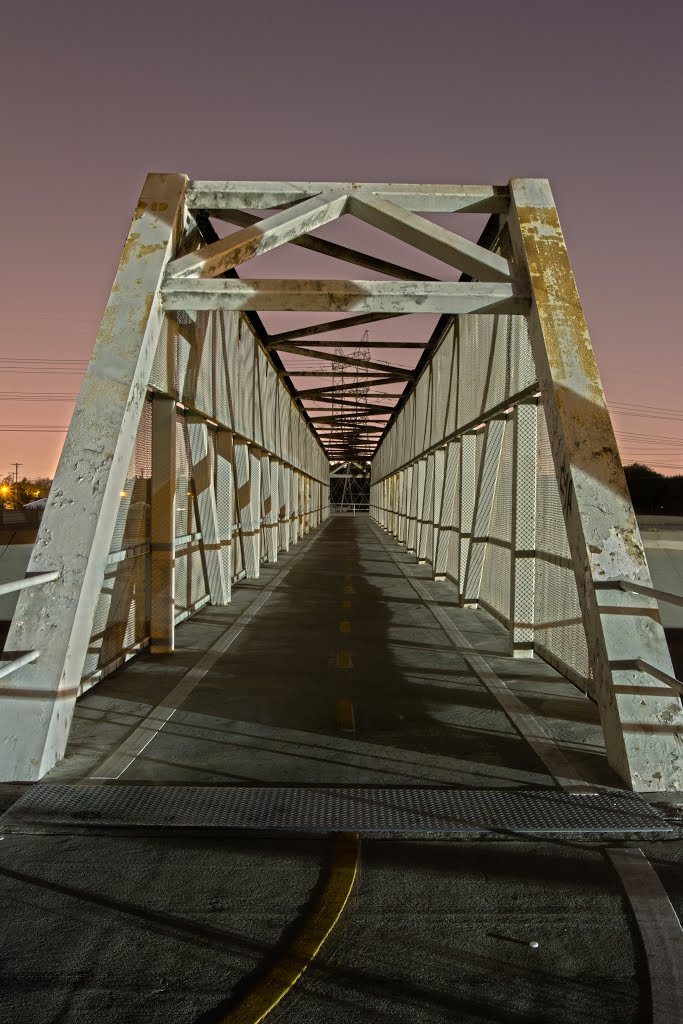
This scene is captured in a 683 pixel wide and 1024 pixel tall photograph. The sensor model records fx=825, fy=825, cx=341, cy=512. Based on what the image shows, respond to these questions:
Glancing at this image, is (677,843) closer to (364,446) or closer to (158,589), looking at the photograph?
(158,589)

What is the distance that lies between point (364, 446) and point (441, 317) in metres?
50.8

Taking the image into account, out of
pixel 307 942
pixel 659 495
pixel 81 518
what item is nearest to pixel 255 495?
pixel 81 518

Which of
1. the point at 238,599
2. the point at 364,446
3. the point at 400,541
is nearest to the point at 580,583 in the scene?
the point at 238,599

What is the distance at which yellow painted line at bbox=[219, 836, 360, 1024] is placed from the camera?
3049mm

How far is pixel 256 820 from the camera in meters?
4.86

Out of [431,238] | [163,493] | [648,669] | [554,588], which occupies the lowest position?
[648,669]

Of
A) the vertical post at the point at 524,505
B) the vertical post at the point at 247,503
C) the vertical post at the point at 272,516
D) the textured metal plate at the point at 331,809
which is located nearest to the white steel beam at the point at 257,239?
the vertical post at the point at 524,505

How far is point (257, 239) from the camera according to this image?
7.83m

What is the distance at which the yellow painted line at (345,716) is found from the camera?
6887mm

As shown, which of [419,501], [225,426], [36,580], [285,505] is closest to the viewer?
[36,580]

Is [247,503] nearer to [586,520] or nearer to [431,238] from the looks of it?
[431,238]

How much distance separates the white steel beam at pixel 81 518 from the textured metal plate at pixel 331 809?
0.49m

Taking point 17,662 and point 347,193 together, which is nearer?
point 17,662

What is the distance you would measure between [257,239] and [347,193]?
3.55 feet
